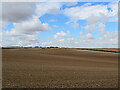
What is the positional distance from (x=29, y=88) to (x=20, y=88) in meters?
0.71

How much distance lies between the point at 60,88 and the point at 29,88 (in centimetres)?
251

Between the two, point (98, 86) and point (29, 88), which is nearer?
point (29, 88)

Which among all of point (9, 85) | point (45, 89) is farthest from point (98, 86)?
point (9, 85)

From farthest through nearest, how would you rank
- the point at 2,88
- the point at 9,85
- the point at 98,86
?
1. the point at 98,86
2. the point at 9,85
3. the point at 2,88

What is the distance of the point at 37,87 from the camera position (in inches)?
404

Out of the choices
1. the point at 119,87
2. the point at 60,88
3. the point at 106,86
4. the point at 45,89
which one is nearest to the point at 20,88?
the point at 45,89

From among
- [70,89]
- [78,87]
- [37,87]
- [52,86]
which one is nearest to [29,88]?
[37,87]

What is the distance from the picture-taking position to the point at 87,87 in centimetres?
1077

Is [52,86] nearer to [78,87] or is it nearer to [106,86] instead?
[78,87]

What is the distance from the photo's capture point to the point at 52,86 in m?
10.7

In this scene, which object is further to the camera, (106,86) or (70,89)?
(106,86)

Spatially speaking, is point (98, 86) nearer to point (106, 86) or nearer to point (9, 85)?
point (106, 86)

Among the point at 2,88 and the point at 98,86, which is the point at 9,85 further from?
the point at 98,86

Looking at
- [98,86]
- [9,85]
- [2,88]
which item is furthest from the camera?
[98,86]
